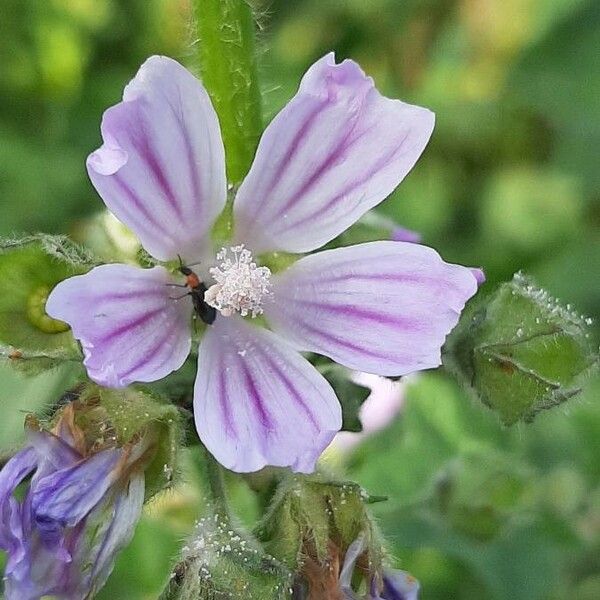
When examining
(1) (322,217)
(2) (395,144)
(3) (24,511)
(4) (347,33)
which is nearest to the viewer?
(3) (24,511)

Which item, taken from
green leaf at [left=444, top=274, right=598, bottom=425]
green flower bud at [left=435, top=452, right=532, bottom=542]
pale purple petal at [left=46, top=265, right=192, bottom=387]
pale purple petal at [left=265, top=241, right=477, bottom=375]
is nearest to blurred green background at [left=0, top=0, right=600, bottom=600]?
green flower bud at [left=435, top=452, right=532, bottom=542]

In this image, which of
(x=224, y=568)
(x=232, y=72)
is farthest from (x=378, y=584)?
(x=232, y=72)

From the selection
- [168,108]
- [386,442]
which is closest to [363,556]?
[168,108]

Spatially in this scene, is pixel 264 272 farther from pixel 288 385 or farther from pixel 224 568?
pixel 224 568


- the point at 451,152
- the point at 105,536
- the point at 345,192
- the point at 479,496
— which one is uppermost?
the point at 345,192

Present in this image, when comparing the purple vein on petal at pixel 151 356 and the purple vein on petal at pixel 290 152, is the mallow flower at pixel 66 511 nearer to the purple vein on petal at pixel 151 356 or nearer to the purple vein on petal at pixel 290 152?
the purple vein on petal at pixel 151 356

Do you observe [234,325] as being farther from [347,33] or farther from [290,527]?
[347,33]

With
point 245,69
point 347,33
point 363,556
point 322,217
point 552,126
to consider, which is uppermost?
point 245,69
